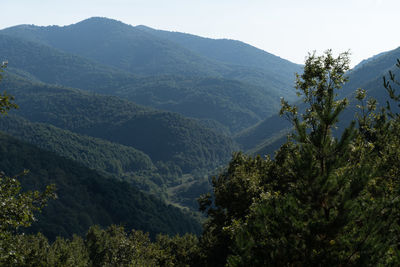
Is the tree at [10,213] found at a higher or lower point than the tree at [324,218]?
lower

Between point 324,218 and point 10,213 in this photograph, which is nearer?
point 324,218

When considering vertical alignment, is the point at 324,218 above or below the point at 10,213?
above

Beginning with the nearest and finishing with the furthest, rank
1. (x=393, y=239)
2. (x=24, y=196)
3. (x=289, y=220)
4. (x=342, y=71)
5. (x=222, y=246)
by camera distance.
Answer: (x=393, y=239)
(x=289, y=220)
(x=24, y=196)
(x=342, y=71)
(x=222, y=246)

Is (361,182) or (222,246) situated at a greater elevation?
(361,182)

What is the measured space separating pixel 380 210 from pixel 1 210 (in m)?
13.2

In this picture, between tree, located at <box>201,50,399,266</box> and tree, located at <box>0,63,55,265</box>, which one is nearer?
tree, located at <box>201,50,399,266</box>

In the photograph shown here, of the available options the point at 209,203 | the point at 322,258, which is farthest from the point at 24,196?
the point at 209,203

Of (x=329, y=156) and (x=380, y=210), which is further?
(x=329, y=156)

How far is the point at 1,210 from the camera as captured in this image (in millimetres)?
13633

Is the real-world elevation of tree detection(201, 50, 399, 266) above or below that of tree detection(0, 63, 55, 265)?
above

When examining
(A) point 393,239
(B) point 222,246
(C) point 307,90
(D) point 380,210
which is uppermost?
(C) point 307,90

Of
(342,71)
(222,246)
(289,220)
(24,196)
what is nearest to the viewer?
(289,220)

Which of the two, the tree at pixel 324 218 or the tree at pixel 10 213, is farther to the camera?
the tree at pixel 10 213

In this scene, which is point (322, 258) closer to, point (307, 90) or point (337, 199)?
point (337, 199)
